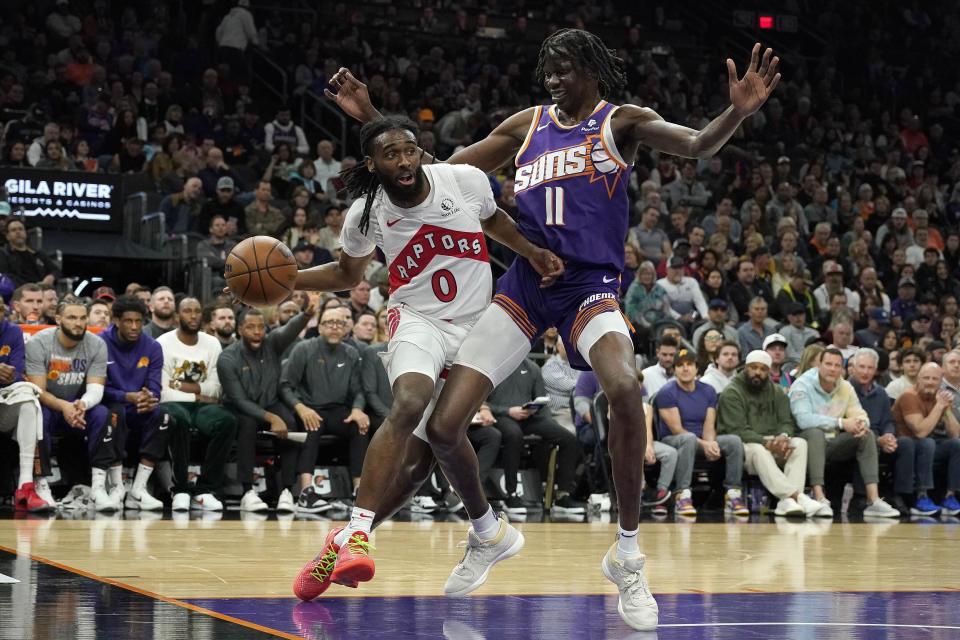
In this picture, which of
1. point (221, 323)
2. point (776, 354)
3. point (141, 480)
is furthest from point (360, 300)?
point (776, 354)

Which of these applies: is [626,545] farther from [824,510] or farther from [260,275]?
[824,510]

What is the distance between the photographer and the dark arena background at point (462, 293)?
491 centimetres

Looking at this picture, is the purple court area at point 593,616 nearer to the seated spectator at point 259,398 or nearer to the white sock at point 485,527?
the white sock at point 485,527

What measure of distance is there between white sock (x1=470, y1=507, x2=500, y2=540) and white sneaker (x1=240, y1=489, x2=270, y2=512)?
4.45 meters

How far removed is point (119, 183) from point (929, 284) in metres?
9.68

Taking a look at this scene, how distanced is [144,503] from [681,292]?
6033 millimetres

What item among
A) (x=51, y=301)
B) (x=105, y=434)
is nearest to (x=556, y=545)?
(x=105, y=434)

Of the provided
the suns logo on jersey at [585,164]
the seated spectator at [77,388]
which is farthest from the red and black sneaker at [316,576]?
the seated spectator at [77,388]

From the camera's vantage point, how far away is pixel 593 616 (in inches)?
171

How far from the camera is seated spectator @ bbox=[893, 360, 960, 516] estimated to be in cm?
1076

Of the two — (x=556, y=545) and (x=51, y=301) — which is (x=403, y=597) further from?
(x=51, y=301)

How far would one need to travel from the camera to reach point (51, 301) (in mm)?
10391

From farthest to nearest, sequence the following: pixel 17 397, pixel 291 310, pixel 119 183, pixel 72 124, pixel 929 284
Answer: pixel 929 284
pixel 72 124
pixel 119 183
pixel 291 310
pixel 17 397

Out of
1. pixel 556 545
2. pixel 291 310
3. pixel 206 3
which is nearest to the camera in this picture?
pixel 556 545
